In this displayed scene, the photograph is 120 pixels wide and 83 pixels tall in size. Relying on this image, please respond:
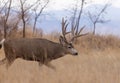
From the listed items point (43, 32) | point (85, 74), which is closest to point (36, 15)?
point (43, 32)

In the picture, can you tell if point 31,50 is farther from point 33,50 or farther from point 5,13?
point 5,13

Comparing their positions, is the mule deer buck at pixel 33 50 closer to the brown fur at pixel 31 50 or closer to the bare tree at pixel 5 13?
the brown fur at pixel 31 50

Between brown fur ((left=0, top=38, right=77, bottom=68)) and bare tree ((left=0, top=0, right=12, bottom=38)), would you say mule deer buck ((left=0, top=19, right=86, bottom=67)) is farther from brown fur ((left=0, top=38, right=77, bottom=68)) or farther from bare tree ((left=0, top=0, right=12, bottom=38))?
bare tree ((left=0, top=0, right=12, bottom=38))

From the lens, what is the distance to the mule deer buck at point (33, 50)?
1113cm

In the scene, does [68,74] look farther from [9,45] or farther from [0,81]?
[9,45]

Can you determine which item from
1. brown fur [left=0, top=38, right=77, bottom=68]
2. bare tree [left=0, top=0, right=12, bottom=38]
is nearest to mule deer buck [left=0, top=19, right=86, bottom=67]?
brown fur [left=0, top=38, right=77, bottom=68]

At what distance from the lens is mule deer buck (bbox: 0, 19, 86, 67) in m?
11.1

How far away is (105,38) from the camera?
23.4 metres

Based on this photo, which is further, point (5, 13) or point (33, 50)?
point (5, 13)

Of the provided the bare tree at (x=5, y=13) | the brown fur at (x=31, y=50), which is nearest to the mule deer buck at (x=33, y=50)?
the brown fur at (x=31, y=50)

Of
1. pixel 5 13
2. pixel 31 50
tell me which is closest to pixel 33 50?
pixel 31 50

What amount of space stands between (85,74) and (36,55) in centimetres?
346

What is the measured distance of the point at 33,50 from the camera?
11484 mm

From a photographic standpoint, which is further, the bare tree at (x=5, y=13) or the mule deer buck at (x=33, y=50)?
the bare tree at (x=5, y=13)
